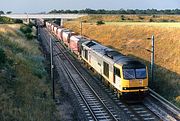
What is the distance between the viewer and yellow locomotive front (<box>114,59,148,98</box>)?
28.5 meters

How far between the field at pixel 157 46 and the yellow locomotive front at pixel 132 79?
10.6 ft

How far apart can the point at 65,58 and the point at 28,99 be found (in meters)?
30.5

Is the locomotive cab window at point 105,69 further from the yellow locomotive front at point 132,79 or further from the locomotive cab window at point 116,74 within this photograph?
the yellow locomotive front at point 132,79

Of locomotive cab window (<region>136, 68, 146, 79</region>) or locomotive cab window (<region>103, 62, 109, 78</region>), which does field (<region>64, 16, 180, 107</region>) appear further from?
locomotive cab window (<region>103, 62, 109, 78</region>)

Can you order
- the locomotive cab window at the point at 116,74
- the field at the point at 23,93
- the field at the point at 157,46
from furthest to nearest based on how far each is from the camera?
the field at the point at 157,46, the locomotive cab window at the point at 116,74, the field at the point at 23,93

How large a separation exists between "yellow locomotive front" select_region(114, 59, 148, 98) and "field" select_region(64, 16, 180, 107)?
3233 mm

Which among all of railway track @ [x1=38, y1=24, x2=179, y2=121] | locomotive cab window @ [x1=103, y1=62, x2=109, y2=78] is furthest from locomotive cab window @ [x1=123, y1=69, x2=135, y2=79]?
locomotive cab window @ [x1=103, y1=62, x2=109, y2=78]

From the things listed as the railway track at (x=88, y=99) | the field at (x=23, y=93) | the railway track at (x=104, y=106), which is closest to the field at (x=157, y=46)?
the railway track at (x=104, y=106)

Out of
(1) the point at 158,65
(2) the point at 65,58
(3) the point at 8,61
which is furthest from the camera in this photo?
(2) the point at 65,58

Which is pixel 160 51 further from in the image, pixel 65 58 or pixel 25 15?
pixel 25 15

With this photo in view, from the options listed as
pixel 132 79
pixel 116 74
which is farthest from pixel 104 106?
pixel 132 79

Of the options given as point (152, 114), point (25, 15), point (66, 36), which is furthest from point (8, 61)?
point (25, 15)

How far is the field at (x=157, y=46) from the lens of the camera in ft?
112

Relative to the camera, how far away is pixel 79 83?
38.8m
